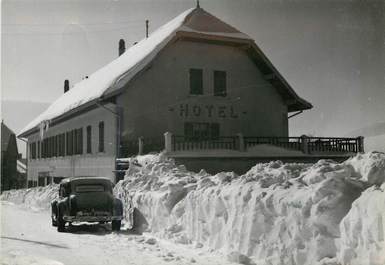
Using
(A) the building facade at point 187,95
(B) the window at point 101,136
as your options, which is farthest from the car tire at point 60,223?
(B) the window at point 101,136

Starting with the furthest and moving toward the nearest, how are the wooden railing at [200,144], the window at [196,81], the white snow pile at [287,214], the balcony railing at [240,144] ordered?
1. the window at [196,81]
2. the balcony railing at [240,144]
3. the wooden railing at [200,144]
4. the white snow pile at [287,214]

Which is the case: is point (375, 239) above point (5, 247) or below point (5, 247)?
above

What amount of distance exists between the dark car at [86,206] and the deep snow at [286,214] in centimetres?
133

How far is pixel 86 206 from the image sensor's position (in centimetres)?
1305

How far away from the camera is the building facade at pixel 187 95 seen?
2070 centimetres

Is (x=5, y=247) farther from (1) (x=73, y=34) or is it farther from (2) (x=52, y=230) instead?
(1) (x=73, y=34)

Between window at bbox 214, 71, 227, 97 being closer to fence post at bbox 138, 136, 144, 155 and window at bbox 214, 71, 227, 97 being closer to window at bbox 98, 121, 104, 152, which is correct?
fence post at bbox 138, 136, 144, 155

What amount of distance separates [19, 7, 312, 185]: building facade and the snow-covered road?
7998 mm

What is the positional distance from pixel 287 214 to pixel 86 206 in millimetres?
7064

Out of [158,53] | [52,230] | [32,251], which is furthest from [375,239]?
[158,53]

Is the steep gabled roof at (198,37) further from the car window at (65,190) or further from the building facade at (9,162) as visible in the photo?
the building facade at (9,162)

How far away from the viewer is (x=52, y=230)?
515 inches

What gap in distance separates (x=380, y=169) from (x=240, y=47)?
15.8 m

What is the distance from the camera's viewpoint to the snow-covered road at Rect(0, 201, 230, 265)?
26.9 ft
